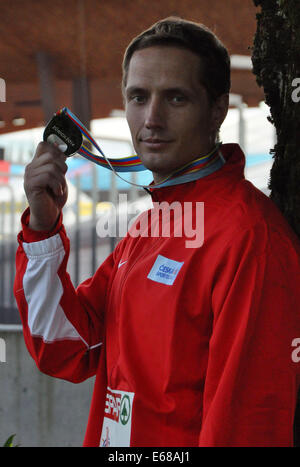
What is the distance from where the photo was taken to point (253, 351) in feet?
4.26

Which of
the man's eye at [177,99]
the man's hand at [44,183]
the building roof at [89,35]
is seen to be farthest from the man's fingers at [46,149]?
the building roof at [89,35]

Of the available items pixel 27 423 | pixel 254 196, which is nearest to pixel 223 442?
pixel 254 196

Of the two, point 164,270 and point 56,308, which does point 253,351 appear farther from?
point 56,308

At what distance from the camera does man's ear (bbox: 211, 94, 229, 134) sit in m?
1.70

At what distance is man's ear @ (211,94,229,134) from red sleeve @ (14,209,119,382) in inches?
19.1

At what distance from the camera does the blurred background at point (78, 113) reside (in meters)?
4.48

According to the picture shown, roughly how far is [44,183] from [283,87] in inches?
30.3

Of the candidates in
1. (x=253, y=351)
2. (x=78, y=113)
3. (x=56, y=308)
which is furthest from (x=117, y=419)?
(x=78, y=113)

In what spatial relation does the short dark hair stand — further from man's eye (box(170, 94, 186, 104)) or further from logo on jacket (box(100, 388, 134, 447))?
logo on jacket (box(100, 388, 134, 447))

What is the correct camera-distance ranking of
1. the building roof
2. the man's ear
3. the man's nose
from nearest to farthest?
the man's nose
the man's ear
the building roof

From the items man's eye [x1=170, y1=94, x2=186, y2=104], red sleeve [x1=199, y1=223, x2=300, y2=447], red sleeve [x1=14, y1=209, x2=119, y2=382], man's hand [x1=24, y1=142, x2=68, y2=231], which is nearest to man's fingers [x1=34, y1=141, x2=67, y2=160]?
man's hand [x1=24, y1=142, x2=68, y2=231]

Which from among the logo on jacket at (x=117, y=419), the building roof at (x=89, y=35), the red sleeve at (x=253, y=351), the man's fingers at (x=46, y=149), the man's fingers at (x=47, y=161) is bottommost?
the logo on jacket at (x=117, y=419)

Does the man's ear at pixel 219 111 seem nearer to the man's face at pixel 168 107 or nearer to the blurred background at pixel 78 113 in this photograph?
the man's face at pixel 168 107

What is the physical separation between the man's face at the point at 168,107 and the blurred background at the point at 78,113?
0.35 meters
